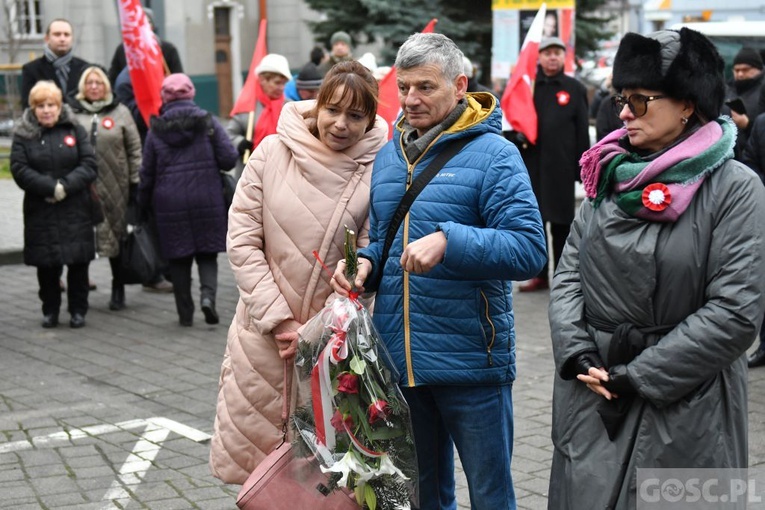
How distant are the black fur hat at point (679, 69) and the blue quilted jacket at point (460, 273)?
58 cm

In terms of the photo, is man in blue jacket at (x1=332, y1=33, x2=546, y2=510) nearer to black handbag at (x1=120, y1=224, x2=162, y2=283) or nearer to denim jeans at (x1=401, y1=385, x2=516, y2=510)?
denim jeans at (x1=401, y1=385, x2=516, y2=510)

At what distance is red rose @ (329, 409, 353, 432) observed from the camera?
3.70m

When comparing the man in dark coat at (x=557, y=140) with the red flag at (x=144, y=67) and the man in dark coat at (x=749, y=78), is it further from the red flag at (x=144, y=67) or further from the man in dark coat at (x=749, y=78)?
the red flag at (x=144, y=67)

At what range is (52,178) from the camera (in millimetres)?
8688

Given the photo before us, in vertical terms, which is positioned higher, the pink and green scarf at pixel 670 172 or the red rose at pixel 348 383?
the pink and green scarf at pixel 670 172

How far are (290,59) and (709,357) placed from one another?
31904 millimetres

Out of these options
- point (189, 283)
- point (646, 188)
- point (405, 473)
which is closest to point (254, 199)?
point (405, 473)

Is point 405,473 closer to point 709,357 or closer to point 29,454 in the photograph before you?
point 709,357

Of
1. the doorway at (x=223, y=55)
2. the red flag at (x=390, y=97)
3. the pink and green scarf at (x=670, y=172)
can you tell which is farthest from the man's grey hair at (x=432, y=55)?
the doorway at (x=223, y=55)

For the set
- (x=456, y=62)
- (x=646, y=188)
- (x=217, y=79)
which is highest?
(x=456, y=62)

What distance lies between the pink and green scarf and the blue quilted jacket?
16.8 inches

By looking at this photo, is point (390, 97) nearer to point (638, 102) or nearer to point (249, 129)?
point (249, 129)

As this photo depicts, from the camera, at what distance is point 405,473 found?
375cm

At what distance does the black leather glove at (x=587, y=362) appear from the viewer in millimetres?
3344
